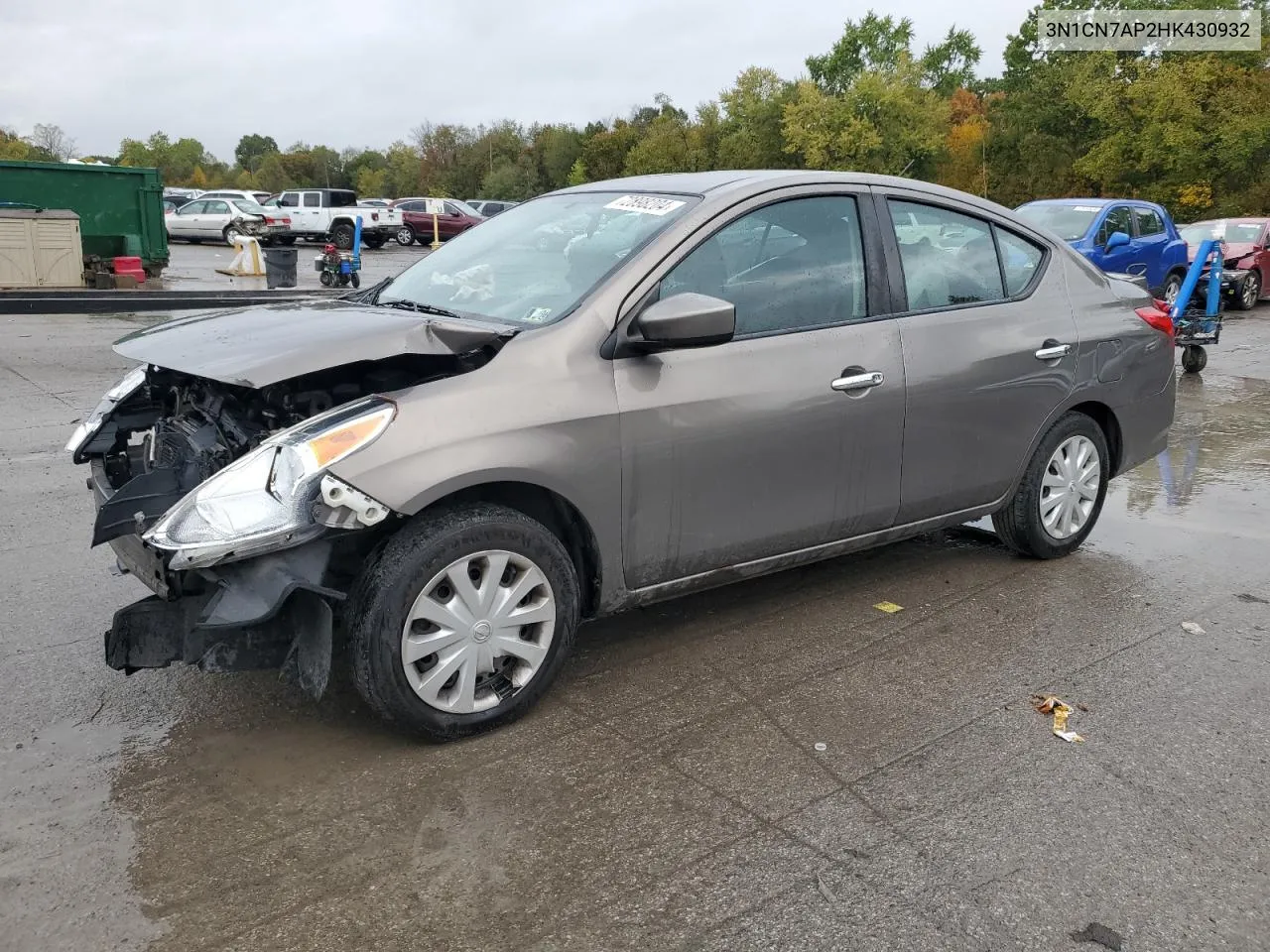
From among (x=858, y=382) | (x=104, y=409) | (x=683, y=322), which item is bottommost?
(x=104, y=409)

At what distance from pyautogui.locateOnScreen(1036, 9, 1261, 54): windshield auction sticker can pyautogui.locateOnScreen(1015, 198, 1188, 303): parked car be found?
3071cm

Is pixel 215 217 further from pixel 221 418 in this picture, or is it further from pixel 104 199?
pixel 221 418

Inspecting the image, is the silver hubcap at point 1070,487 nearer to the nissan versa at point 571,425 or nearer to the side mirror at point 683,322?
the nissan versa at point 571,425

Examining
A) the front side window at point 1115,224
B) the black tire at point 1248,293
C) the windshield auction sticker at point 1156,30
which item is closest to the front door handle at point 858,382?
the front side window at point 1115,224

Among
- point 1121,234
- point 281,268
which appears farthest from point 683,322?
point 281,268

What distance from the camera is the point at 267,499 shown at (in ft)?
10.2

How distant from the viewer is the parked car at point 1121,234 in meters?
15.3

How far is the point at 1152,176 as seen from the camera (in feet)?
149

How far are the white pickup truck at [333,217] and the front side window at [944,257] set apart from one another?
3332 centimetres

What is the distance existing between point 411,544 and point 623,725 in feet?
3.09

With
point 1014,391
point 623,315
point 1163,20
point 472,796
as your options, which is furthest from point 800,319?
point 1163,20

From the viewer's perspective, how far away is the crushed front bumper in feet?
10.2

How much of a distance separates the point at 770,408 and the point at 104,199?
18.2 metres

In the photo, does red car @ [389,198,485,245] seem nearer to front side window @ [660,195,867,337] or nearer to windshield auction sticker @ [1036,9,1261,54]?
windshield auction sticker @ [1036,9,1261,54]
